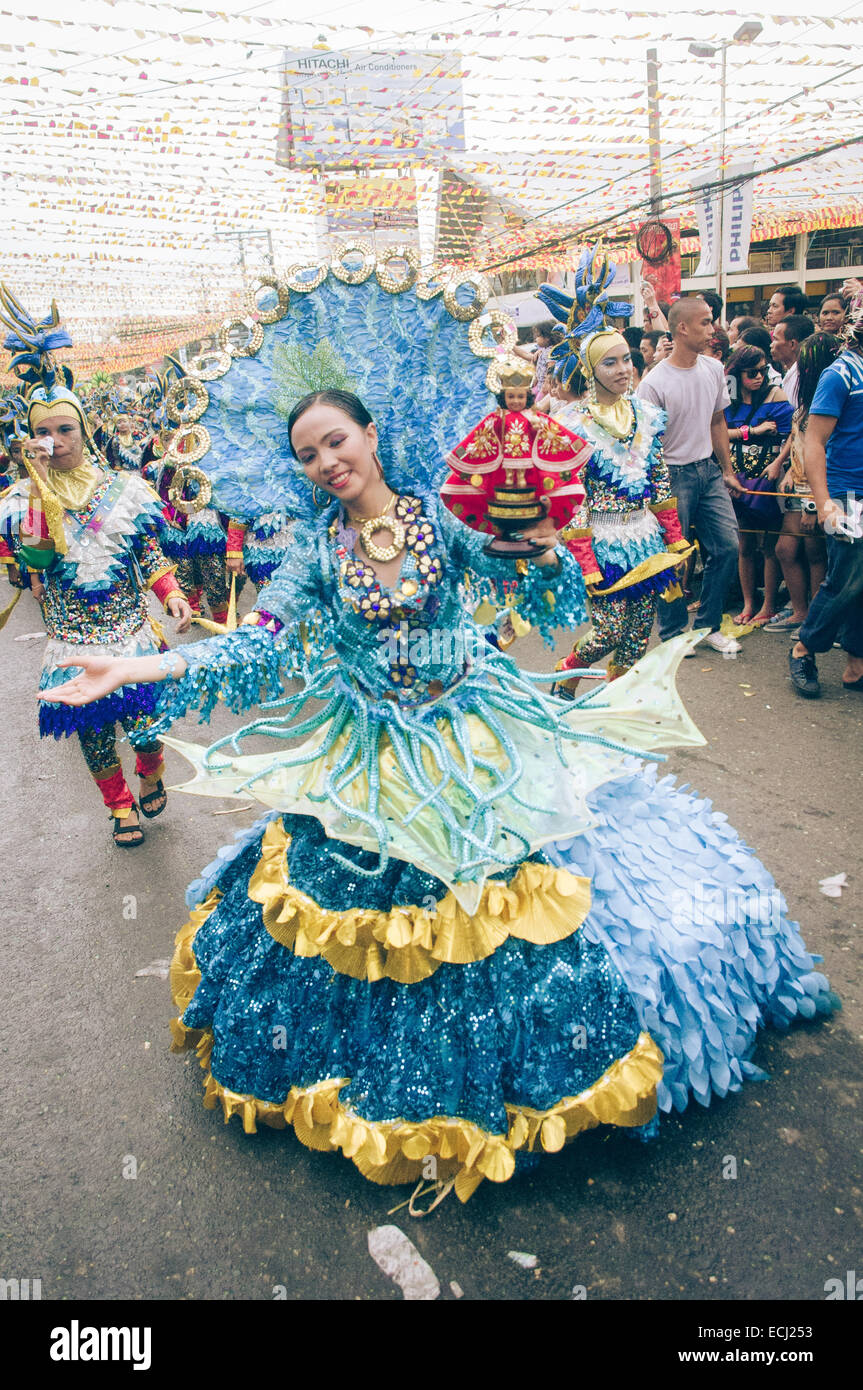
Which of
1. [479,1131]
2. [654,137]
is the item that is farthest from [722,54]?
[479,1131]

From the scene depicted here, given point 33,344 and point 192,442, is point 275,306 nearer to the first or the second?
point 192,442

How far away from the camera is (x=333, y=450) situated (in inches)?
85.6

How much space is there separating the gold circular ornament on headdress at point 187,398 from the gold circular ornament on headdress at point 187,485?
127 millimetres

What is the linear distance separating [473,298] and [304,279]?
1.40 feet

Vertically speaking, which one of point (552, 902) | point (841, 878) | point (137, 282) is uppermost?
point (137, 282)

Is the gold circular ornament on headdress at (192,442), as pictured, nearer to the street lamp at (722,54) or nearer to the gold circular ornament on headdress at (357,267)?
the gold circular ornament on headdress at (357,267)

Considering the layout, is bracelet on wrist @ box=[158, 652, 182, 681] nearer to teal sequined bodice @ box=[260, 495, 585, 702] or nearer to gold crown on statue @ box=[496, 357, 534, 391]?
teal sequined bodice @ box=[260, 495, 585, 702]

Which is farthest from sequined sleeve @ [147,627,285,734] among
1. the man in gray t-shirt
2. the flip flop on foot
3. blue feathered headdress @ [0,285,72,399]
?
the man in gray t-shirt

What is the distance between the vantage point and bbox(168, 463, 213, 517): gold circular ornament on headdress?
2266 millimetres

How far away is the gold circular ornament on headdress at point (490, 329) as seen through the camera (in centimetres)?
222
